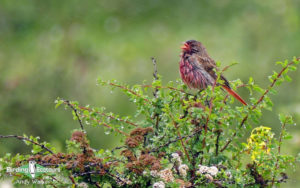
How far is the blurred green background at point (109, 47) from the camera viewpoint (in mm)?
6531

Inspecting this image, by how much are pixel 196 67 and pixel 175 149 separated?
7.11 feet

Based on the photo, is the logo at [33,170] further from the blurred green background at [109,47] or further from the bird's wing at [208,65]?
the blurred green background at [109,47]

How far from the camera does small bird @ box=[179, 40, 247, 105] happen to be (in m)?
4.40

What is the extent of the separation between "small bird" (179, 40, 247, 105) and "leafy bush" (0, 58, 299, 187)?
5.65ft

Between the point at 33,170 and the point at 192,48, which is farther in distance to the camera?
the point at 192,48

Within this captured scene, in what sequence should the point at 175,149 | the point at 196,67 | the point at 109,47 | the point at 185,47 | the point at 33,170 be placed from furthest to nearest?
the point at 109,47 → the point at 185,47 → the point at 196,67 → the point at 175,149 → the point at 33,170

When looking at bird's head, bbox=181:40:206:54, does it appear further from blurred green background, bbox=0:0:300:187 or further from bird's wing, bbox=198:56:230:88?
blurred green background, bbox=0:0:300:187

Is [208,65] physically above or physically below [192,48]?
below

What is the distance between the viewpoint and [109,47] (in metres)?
8.20

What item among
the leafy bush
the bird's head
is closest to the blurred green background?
the bird's head

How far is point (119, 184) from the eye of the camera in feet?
7.50

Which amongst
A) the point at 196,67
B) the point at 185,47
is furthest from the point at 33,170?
the point at 185,47

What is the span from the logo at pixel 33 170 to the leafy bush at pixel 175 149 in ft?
0.05

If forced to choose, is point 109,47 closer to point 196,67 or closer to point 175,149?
point 196,67
